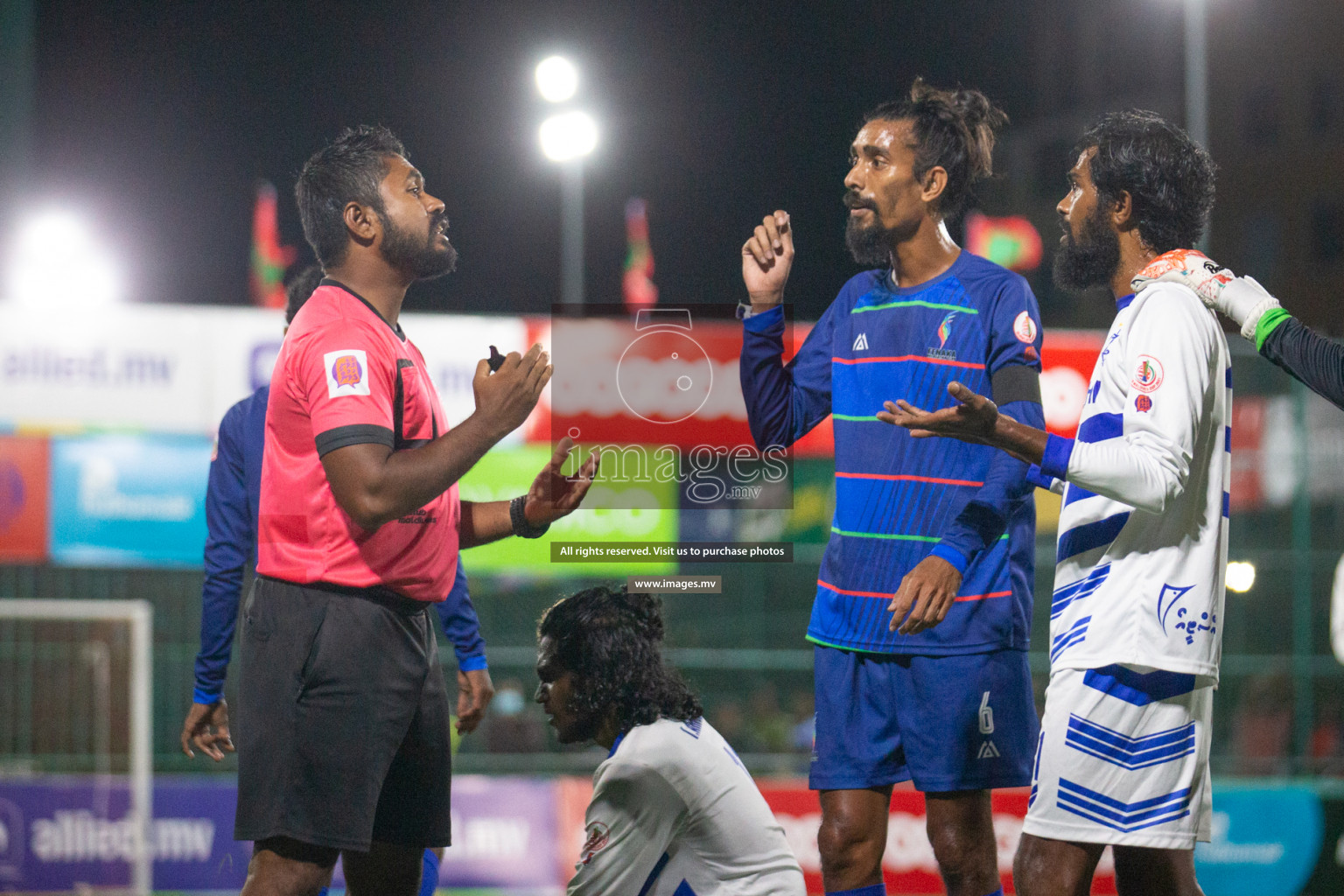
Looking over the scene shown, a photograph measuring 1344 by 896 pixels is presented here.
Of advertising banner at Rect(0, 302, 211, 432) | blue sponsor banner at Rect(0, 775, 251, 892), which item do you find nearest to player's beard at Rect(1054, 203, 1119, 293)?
blue sponsor banner at Rect(0, 775, 251, 892)

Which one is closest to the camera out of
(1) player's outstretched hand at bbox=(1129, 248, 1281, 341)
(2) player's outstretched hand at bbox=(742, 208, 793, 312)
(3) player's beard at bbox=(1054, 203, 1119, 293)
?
(1) player's outstretched hand at bbox=(1129, 248, 1281, 341)

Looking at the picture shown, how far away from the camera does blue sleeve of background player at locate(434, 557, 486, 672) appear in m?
3.96

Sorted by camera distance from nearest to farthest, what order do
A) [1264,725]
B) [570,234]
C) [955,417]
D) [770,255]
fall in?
[955,417], [770,255], [570,234], [1264,725]

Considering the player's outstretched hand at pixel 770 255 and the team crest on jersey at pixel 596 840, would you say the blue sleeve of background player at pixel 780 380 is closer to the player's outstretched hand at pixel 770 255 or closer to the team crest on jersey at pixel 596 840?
the player's outstretched hand at pixel 770 255

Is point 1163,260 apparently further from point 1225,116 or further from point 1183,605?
point 1225,116

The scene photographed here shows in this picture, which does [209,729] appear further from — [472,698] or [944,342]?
[944,342]

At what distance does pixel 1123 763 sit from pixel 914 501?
2.56ft

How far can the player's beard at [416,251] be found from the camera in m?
3.20

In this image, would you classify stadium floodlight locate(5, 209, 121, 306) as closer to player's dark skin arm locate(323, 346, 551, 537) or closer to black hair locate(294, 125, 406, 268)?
black hair locate(294, 125, 406, 268)

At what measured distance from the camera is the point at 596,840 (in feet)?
10.2

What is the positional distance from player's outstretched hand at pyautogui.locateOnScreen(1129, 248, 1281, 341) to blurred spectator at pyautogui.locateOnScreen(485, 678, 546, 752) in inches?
253

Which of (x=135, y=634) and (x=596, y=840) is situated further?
(x=135, y=634)

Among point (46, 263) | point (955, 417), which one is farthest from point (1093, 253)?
point (46, 263)

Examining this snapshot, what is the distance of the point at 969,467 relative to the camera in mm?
3297
